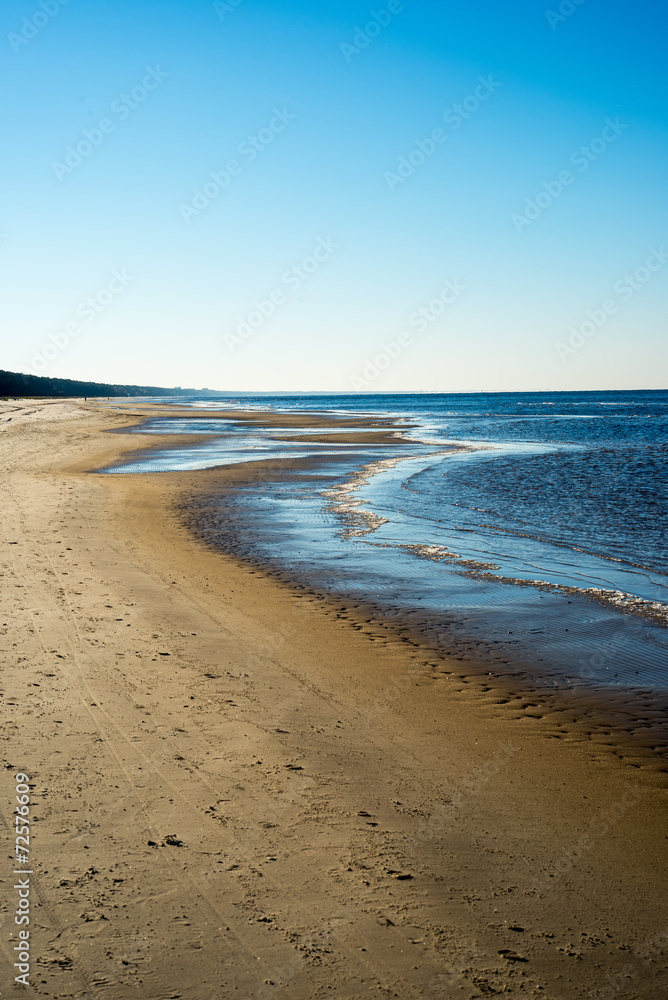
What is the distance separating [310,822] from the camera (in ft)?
14.4

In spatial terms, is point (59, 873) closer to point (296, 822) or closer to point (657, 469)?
point (296, 822)

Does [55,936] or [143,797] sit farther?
[143,797]

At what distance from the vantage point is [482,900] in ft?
12.3

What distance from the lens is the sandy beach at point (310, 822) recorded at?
3287 millimetres

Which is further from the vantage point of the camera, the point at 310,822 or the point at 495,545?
the point at 495,545

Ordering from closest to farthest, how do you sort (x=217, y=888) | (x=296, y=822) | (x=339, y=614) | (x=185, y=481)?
1. (x=217, y=888)
2. (x=296, y=822)
3. (x=339, y=614)
4. (x=185, y=481)

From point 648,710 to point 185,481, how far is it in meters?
18.8

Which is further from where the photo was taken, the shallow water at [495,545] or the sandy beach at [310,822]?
the shallow water at [495,545]

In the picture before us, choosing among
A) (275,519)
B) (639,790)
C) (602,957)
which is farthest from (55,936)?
(275,519)

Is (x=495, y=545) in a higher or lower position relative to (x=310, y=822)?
higher

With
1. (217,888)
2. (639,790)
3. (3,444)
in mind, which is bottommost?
(639,790)

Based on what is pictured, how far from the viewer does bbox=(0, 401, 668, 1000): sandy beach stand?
3.29m

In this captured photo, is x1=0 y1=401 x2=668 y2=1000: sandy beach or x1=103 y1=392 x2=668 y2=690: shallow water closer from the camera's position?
x1=0 y1=401 x2=668 y2=1000: sandy beach

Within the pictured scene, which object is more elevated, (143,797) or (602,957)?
(143,797)
